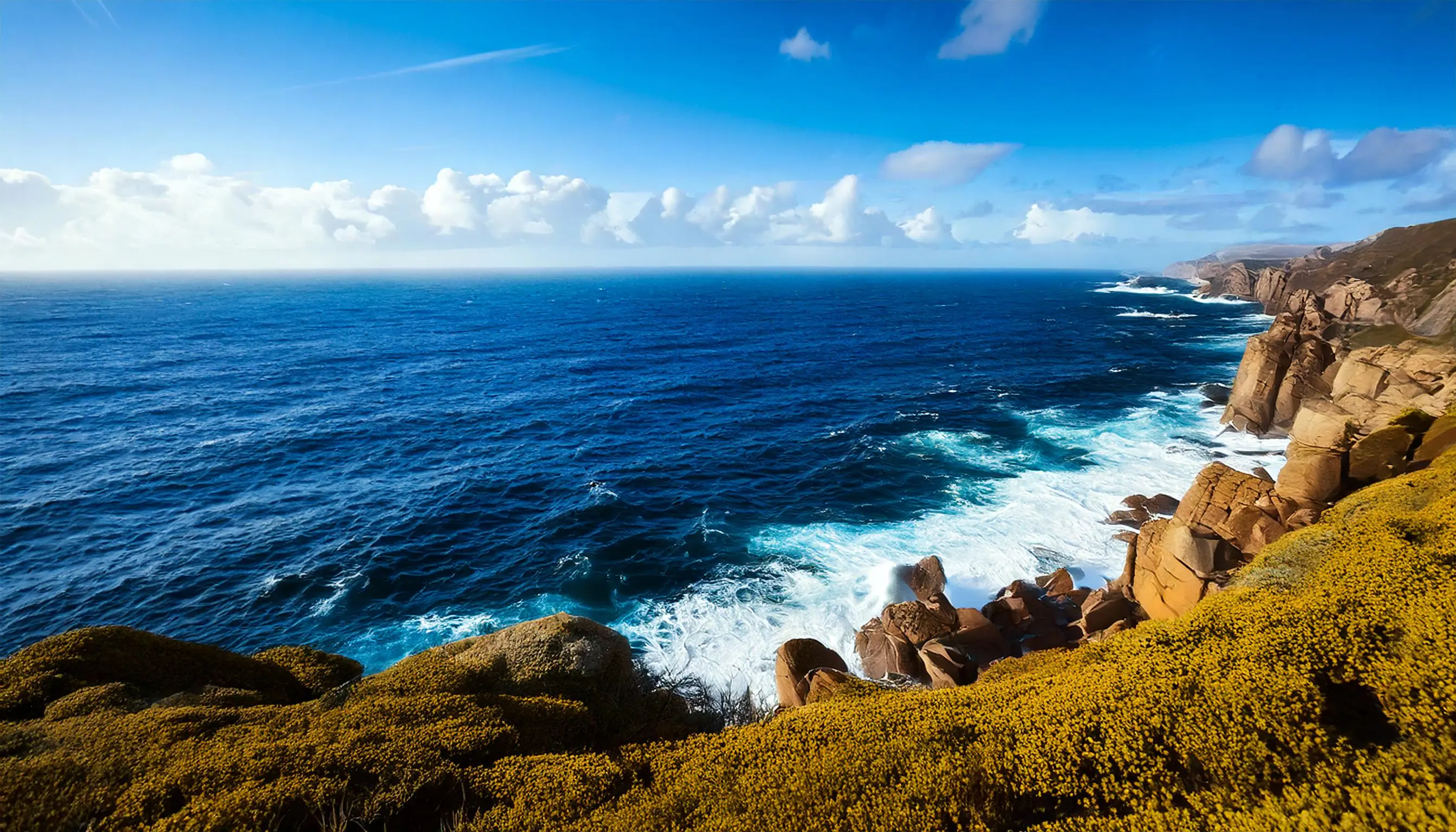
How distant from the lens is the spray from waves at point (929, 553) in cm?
2956

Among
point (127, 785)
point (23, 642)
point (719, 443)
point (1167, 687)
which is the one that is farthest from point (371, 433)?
point (1167, 687)

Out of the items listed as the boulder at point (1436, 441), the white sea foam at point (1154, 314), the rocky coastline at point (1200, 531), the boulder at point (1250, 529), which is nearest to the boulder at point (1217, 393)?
the rocky coastline at point (1200, 531)

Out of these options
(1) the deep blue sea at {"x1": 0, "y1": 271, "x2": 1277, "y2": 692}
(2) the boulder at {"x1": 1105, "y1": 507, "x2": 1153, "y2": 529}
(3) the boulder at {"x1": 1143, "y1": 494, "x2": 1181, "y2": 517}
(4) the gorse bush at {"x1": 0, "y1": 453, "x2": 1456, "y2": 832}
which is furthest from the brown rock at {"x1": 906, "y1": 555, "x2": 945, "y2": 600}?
(3) the boulder at {"x1": 1143, "y1": 494, "x2": 1181, "y2": 517}

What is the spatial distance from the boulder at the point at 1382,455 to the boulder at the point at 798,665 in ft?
109

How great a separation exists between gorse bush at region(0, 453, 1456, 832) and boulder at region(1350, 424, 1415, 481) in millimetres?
21658

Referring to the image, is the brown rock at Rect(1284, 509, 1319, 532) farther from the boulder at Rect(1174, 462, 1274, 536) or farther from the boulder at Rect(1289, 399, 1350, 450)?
the boulder at Rect(1289, 399, 1350, 450)

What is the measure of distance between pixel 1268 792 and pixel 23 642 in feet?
166

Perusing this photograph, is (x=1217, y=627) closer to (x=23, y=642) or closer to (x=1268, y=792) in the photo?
(x=1268, y=792)

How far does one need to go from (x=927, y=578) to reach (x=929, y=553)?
4120 mm

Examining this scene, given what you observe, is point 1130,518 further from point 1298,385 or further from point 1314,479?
point 1298,385

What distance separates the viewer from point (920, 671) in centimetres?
2527

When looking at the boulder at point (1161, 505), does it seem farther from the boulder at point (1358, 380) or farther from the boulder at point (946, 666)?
the boulder at point (946, 666)

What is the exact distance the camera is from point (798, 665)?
23547 millimetres

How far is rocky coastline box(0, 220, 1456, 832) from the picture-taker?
12.2 meters
